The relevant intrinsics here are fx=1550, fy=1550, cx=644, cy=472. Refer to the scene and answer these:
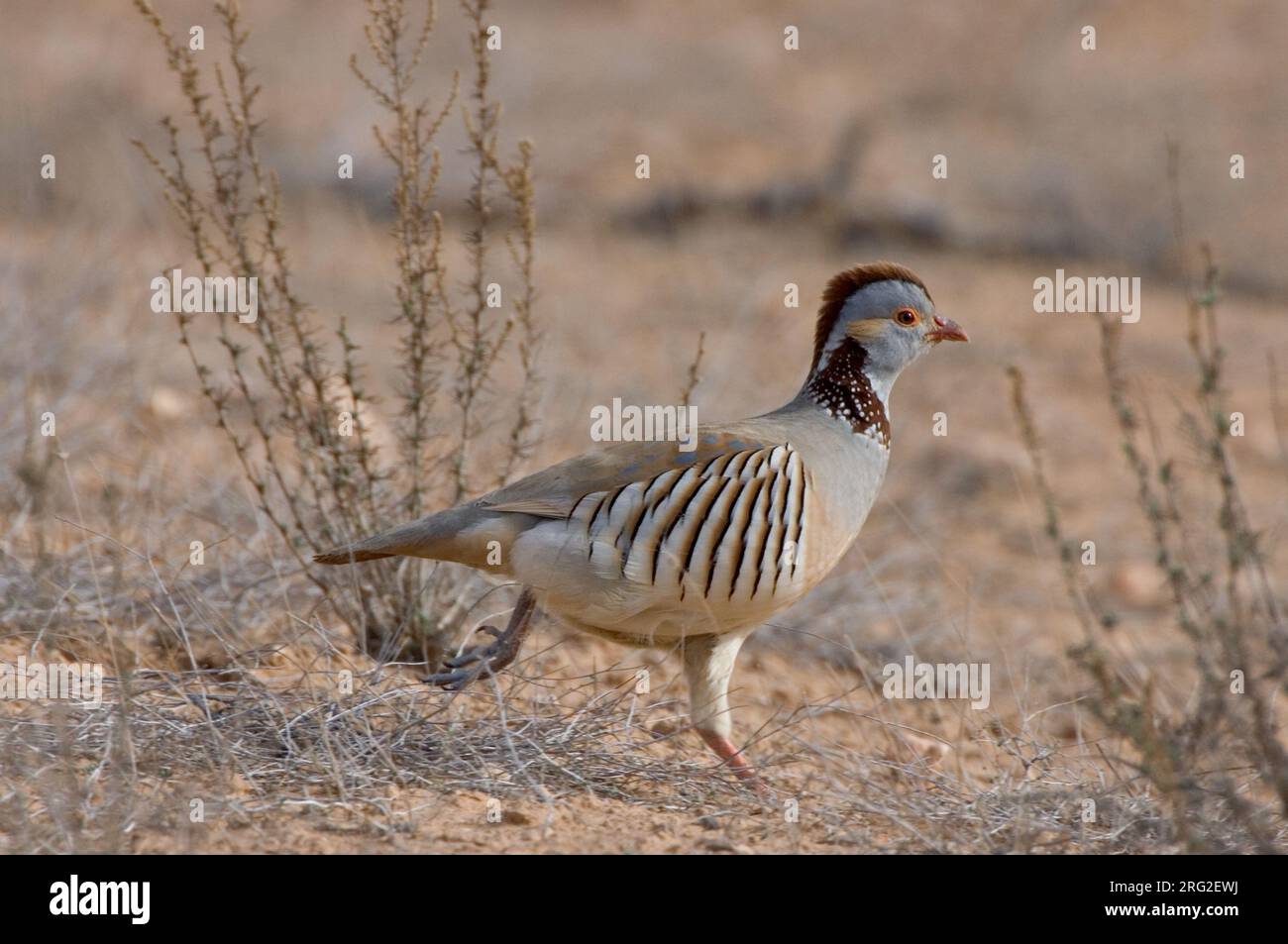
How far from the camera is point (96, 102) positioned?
13547 millimetres

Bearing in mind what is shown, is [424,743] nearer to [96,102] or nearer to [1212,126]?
[96,102]

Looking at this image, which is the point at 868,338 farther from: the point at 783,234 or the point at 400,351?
the point at 783,234

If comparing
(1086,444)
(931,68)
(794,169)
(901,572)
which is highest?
(931,68)

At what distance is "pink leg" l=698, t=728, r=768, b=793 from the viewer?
423 cm

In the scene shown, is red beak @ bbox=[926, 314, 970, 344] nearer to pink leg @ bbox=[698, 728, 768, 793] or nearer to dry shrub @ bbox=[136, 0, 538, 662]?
dry shrub @ bbox=[136, 0, 538, 662]

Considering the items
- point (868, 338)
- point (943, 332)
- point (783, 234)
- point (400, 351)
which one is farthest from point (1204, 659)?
point (783, 234)

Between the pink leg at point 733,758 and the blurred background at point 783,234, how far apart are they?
2.54 feet

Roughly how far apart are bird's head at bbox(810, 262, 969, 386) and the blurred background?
2.31 feet

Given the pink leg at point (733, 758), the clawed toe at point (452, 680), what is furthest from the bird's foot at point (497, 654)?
the pink leg at point (733, 758)

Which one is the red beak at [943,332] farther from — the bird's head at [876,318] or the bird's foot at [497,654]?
the bird's foot at [497,654]

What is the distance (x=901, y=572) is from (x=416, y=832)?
4.06 m

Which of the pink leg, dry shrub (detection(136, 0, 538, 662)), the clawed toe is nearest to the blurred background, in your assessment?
dry shrub (detection(136, 0, 538, 662))

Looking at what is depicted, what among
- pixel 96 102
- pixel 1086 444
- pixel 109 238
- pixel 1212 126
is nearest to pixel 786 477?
pixel 1086 444

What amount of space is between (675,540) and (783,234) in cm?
861
